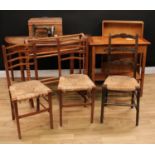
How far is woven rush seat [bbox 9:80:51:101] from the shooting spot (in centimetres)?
221

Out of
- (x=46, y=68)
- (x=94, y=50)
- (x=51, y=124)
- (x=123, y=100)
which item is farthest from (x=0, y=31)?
(x=123, y=100)

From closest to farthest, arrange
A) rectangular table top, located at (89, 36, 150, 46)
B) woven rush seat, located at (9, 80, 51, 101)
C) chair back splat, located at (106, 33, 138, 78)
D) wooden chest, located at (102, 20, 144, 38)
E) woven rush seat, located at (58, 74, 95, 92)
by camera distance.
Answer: woven rush seat, located at (9, 80, 51, 101) < woven rush seat, located at (58, 74, 95, 92) < chair back splat, located at (106, 33, 138, 78) < rectangular table top, located at (89, 36, 150, 46) < wooden chest, located at (102, 20, 144, 38)

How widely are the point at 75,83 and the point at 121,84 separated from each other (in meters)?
0.48

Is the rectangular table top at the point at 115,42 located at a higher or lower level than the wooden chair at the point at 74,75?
higher

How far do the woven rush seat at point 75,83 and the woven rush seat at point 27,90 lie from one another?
A: 0.18 meters

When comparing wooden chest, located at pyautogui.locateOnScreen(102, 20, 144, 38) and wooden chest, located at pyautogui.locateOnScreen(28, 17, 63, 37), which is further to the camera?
wooden chest, located at pyautogui.locateOnScreen(102, 20, 144, 38)

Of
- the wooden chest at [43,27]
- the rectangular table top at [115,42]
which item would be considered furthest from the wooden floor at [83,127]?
the wooden chest at [43,27]

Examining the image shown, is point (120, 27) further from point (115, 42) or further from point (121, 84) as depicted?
point (121, 84)

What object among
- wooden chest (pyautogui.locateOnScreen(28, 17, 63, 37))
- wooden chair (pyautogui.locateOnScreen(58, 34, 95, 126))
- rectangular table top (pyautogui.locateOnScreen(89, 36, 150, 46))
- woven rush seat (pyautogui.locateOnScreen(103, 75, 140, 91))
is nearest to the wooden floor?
wooden chair (pyautogui.locateOnScreen(58, 34, 95, 126))

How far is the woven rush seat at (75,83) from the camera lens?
2.39 meters

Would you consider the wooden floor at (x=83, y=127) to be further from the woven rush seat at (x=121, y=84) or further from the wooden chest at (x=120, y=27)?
the wooden chest at (x=120, y=27)

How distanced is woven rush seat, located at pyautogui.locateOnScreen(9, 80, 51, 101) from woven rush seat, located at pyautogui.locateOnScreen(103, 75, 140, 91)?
0.65 m

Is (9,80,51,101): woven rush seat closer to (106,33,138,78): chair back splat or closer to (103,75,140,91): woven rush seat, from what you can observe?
(103,75,140,91): woven rush seat
